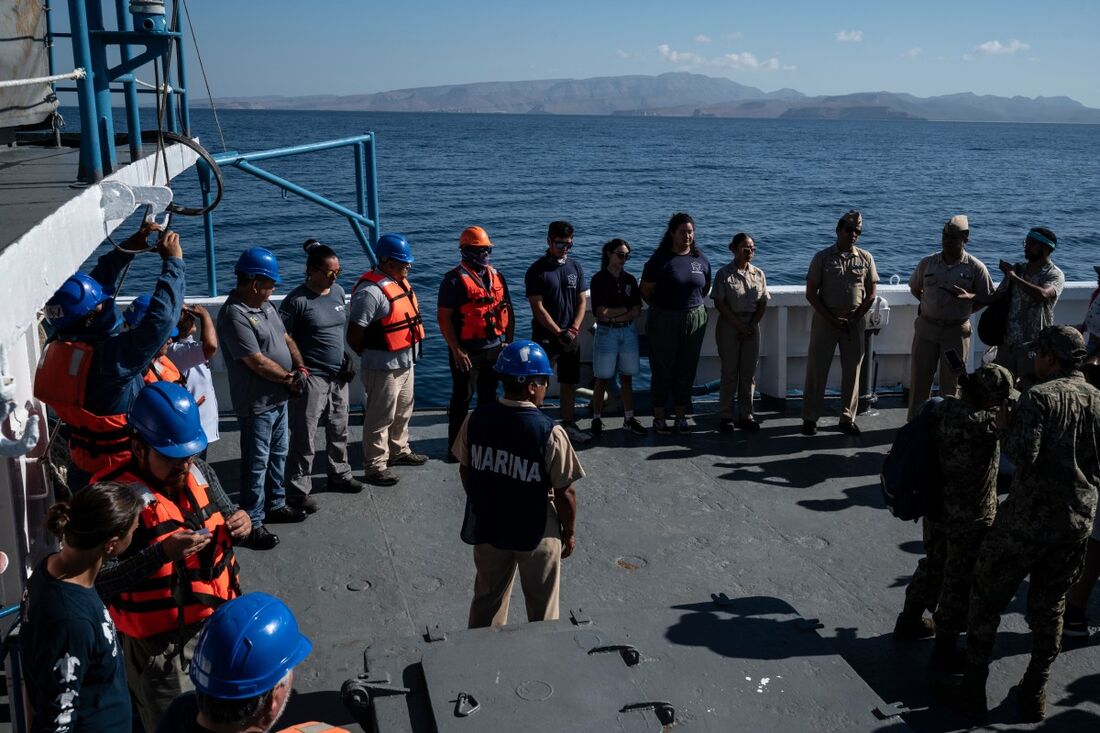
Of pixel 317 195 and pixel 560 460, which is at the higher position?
pixel 317 195

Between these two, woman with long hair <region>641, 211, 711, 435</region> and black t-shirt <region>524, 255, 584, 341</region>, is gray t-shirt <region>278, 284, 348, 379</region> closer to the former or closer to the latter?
black t-shirt <region>524, 255, 584, 341</region>

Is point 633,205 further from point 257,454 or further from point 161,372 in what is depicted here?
point 161,372

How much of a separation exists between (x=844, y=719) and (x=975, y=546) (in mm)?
1675

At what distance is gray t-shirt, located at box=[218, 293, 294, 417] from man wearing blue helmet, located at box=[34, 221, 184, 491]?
1.44m

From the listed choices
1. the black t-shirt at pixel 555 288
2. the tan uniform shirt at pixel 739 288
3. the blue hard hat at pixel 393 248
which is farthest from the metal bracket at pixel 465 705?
the tan uniform shirt at pixel 739 288

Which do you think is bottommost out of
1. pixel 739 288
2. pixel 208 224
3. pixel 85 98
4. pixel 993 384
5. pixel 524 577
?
pixel 524 577

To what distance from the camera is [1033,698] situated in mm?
4461

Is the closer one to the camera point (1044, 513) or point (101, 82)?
point (1044, 513)

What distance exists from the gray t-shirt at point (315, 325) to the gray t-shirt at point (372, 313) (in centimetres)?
18

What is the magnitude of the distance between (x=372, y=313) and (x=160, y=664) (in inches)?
146

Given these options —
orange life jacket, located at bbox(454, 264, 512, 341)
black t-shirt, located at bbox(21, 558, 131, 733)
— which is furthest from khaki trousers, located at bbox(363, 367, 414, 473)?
black t-shirt, located at bbox(21, 558, 131, 733)

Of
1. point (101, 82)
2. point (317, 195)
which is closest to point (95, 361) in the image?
point (101, 82)

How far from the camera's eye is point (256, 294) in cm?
598

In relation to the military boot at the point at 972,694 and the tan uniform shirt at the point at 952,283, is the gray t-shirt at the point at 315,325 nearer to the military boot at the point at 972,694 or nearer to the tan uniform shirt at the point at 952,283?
the military boot at the point at 972,694
